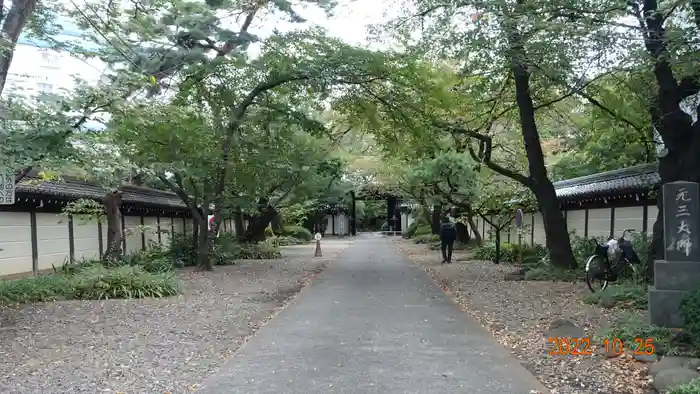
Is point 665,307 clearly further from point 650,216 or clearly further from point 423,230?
point 423,230

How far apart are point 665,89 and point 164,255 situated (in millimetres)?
14809

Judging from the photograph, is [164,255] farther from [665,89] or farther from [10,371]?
[665,89]

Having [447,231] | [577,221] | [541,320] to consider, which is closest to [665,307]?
[541,320]

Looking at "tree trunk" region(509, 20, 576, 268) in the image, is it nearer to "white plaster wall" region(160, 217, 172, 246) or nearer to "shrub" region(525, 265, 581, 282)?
"shrub" region(525, 265, 581, 282)

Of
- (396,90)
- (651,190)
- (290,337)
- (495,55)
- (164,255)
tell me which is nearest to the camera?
(290,337)

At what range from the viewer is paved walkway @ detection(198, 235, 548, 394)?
18.1ft

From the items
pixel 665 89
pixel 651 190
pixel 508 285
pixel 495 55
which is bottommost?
pixel 508 285

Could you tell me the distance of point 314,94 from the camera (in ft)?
54.9

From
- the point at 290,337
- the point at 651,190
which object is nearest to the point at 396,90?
the point at 651,190

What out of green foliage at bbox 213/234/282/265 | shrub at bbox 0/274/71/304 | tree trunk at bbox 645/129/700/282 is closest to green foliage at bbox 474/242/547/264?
tree trunk at bbox 645/129/700/282

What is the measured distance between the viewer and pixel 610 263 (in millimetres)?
11703

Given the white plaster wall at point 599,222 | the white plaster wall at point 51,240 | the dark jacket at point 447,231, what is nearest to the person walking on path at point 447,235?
the dark jacket at point 447,231

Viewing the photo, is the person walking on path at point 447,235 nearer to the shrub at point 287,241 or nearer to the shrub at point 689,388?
the shrub at point 689,388
